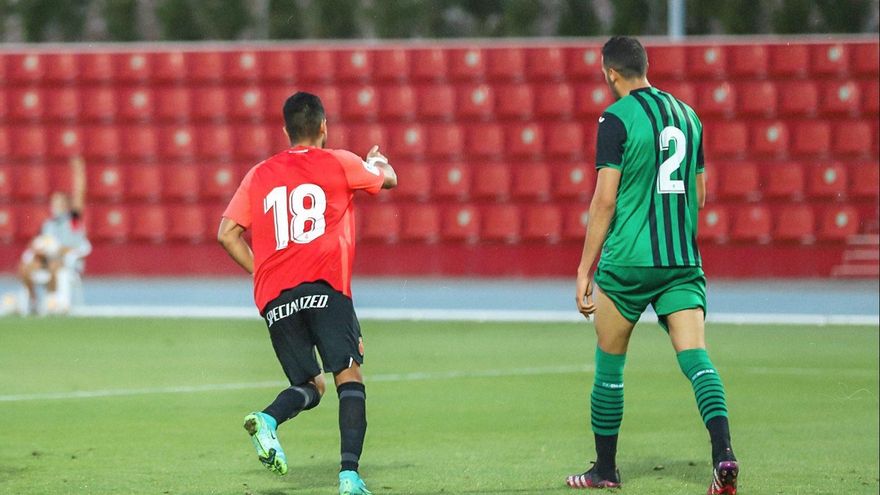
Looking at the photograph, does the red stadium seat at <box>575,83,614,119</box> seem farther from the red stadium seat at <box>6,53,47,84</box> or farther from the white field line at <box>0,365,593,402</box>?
the white field line at <box>0,365,593,402</box>

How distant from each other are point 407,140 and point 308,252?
19342 millimetres

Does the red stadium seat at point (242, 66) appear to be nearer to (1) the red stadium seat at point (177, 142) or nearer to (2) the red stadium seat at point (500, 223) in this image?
(1) the red stadium seat at point (177, 142)

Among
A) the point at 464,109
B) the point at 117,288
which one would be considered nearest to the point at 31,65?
the point at 117,288

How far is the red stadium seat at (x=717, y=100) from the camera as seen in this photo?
2559cm

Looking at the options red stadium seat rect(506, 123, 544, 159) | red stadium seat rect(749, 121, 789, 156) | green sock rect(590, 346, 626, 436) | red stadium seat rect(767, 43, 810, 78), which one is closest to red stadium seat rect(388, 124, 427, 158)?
red stadium seat rect(506, 123, 544, 159)

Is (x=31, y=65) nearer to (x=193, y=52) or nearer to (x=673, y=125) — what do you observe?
(x=193, y=52)

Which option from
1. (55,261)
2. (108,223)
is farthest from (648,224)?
(108,223)

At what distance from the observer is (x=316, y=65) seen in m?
26.5

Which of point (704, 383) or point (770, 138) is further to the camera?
point (770, 138)

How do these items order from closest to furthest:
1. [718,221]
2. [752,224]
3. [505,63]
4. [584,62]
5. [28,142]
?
[752,224] → [718,221] → [584,62] → [505,63] → [28,142]

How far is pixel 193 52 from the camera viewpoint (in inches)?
1050

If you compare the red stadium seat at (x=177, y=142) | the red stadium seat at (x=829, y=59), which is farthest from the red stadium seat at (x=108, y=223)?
the red stadium seat at (x=829, y=59)

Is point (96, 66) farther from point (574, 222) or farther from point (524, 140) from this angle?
point (574, 222)

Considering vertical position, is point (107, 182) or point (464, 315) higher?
point (107, 182)
